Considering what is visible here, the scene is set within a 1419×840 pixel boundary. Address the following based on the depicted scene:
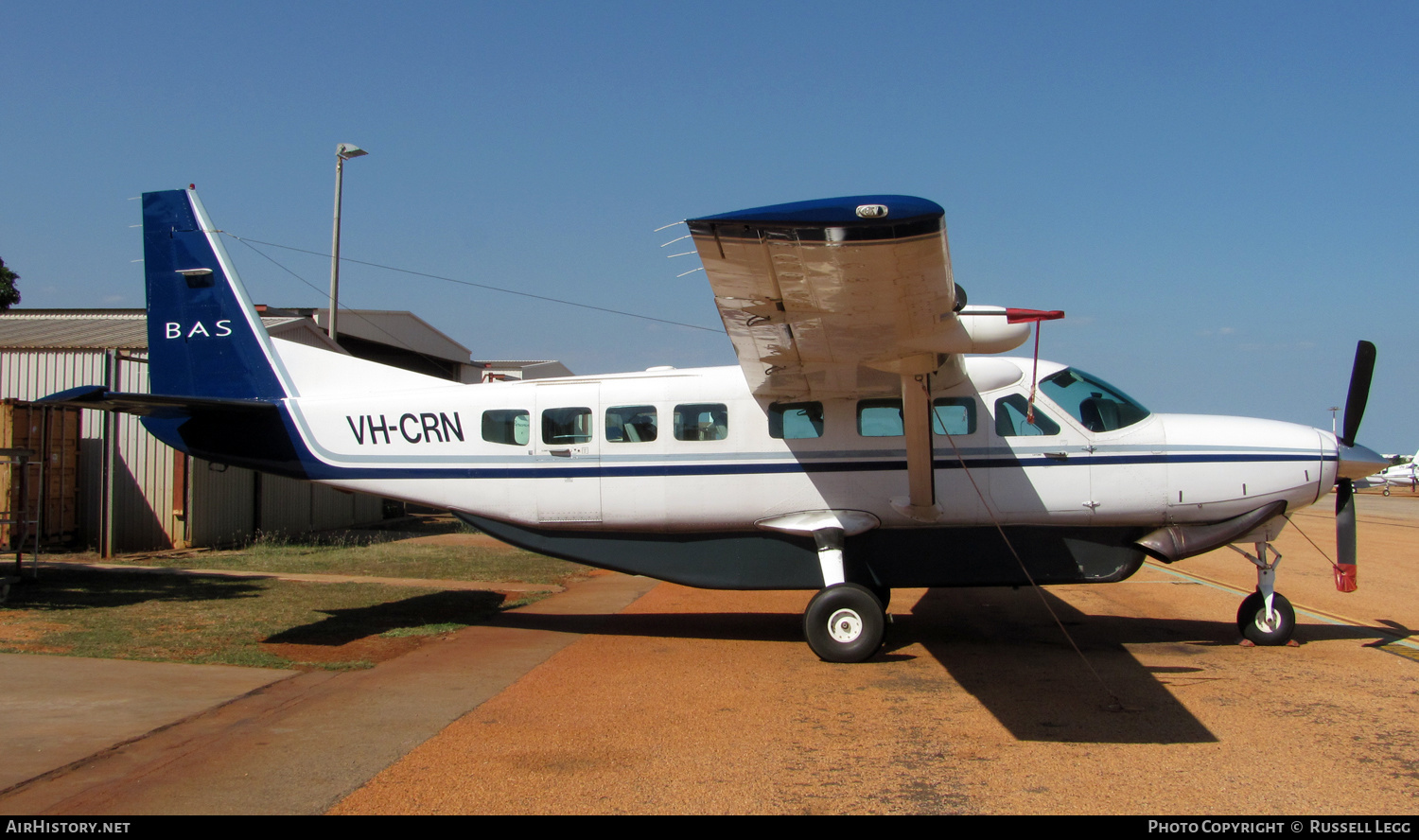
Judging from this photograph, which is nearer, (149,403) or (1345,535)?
(1345,535)

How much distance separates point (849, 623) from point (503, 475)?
3757 millimetres

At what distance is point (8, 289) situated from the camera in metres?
35.6

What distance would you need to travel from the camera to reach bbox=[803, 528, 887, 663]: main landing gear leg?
7.95 meters

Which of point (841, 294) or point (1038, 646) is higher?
point (841, 294)

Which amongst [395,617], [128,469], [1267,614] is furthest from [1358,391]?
[128,469]

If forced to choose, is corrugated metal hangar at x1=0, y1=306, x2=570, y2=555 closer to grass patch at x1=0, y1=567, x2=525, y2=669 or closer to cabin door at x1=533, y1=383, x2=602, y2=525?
grass patch at x1=0, y1=567, x2=525, y2=669

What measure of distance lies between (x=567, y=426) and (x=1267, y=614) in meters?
7.03

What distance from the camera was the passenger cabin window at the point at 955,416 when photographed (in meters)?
8.59

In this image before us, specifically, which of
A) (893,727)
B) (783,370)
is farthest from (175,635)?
(893,727)

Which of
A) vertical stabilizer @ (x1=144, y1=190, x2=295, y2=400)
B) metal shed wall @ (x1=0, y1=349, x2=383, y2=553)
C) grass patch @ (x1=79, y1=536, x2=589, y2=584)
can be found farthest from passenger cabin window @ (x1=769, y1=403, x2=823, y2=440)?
metal shed wall @ (x1=0, y1=349, x2=383, y2=553)

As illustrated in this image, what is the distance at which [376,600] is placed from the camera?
434 inches

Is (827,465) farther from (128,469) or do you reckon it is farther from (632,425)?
(128,469)

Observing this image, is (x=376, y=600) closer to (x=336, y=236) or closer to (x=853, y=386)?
(x=853, y=386)

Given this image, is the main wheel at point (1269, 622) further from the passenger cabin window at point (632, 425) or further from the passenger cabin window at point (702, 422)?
the passenger cabin window at point (632, 425)
